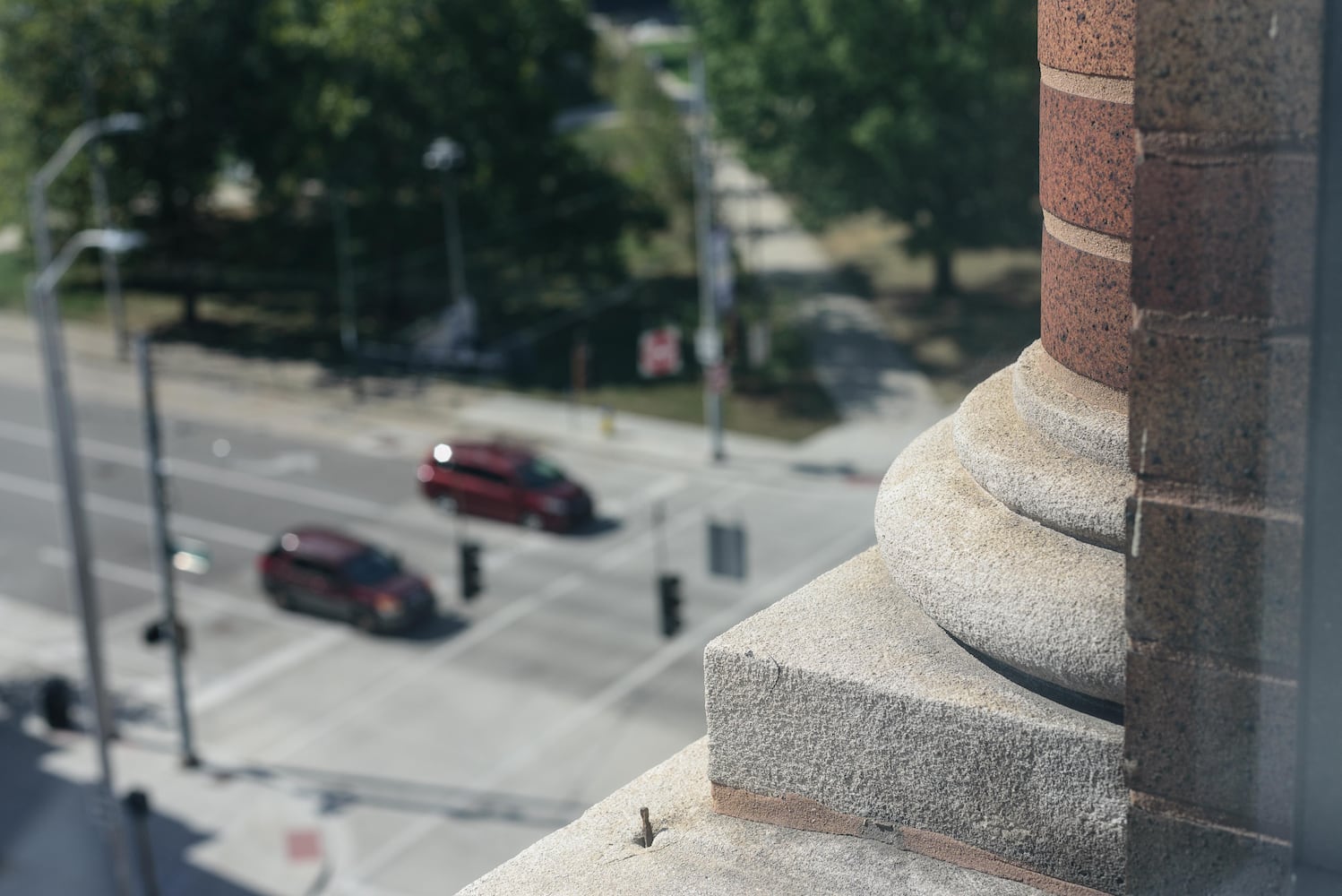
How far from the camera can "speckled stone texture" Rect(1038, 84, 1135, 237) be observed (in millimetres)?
4395

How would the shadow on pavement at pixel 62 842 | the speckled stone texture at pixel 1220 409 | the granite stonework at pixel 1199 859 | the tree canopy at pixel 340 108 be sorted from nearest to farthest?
the speckled stone texture at pixel 1220 409 < the granite stonework at pixel 1199 859 < the shadow on pavement at pixel 62 842 < the tree canopy at pixel 340 108

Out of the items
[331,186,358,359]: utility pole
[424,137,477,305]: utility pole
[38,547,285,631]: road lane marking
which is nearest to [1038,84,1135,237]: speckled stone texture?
[38,547,285,631]: road lane marking

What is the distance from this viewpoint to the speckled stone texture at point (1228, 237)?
11.5ft

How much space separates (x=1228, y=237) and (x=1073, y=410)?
3.71 ft

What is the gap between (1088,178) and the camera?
453 cm

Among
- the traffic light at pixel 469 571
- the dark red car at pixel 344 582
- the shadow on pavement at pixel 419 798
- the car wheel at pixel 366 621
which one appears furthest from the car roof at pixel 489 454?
the shadow on pavement at pixel 419 798

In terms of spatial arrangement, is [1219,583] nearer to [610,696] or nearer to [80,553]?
[80,553]

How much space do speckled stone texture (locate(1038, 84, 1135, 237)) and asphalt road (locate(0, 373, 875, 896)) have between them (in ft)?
63.7

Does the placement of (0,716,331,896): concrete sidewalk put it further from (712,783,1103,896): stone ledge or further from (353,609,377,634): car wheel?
(712,783,1103,896): stone ledge

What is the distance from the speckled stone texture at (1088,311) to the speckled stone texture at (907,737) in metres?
0.88

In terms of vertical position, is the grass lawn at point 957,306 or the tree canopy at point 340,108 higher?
the tree canopy at point 340,108

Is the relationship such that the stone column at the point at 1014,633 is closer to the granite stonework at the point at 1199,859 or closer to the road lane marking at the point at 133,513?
the granite stonework at the point at 1199,859

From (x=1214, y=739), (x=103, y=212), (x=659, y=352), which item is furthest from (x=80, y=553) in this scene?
(x=103, y=212)

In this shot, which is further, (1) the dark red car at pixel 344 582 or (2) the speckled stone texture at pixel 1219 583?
(1) the dark red car at pixel 344 582
